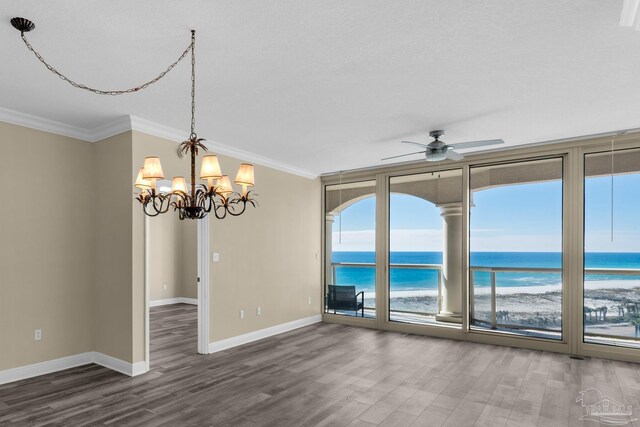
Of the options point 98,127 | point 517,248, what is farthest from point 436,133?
point 98,127

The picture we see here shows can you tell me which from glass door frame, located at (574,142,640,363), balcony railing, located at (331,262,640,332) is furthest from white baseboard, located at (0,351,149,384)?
glass door frame, located at (574,142,640,363)

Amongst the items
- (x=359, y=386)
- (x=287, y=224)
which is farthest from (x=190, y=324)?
(x=359, y=386)

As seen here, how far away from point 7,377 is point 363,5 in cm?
482

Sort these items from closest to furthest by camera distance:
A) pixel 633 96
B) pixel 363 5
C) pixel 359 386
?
1. pixel 363 5
2. pixel 633 96
3. pixel 359 386

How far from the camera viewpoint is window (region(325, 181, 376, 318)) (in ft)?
22.7

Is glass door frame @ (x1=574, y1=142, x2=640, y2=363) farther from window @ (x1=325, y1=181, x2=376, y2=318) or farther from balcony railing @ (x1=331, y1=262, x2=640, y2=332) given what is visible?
window @ (x1=325, y1=181, x2=376, y2=318)

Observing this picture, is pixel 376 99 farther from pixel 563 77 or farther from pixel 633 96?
pixel 633 96

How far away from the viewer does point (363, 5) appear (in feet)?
7.28

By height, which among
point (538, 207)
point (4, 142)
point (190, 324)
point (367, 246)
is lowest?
point (190, 324)

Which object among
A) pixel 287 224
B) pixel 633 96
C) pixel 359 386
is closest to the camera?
pixel 633 96

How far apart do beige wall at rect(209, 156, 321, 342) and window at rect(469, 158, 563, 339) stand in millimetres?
2852

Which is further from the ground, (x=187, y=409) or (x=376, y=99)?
(x=376, y=99)

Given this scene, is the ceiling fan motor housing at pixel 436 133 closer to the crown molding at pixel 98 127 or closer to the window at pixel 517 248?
the window at pixel 517 248

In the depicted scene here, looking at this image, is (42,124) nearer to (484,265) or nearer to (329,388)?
(329,388)
